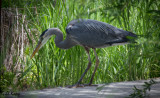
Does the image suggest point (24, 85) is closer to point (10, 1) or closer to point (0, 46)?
point (0, 46)

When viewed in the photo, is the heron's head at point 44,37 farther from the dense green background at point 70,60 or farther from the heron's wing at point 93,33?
the heron's wing at point 93,33

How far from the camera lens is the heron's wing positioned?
151 inches

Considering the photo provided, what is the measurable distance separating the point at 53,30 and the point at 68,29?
1.20ft

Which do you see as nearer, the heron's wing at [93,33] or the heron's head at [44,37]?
the heron's wing at [93,33]

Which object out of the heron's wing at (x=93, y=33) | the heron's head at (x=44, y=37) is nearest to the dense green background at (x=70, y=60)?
the heron's head at (x=44, y=37)

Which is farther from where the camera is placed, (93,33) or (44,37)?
(44,37)

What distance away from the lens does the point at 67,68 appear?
423 centimetres

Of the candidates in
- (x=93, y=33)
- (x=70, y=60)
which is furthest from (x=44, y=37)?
(x=93, y=33)

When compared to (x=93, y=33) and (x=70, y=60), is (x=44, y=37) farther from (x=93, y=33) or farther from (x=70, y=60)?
(x=93, y=33)

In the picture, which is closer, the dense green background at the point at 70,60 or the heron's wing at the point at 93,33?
the heron's wing at the point at 93,33

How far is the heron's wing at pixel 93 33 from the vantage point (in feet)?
12.6

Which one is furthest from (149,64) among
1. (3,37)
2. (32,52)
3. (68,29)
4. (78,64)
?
(3,37)

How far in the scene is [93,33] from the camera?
3900 mm

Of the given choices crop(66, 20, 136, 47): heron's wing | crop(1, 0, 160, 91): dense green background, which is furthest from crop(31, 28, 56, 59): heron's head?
crop(66, 20, 136, 47): heron's wing
